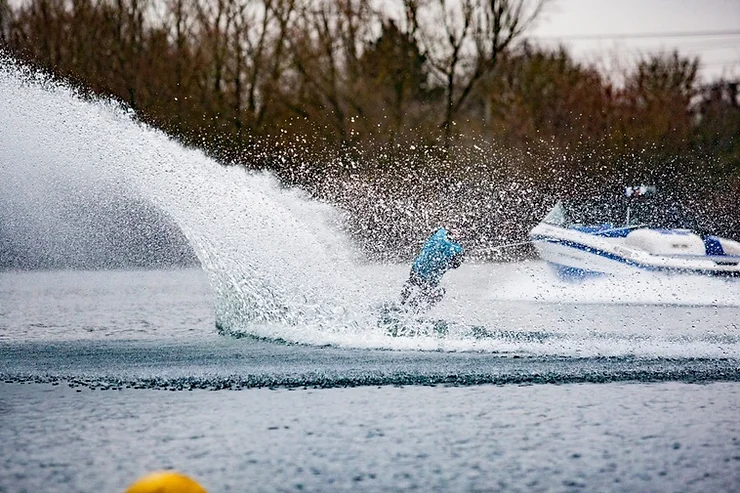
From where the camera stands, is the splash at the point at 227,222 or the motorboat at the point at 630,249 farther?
the motorboat at the point at 630,249

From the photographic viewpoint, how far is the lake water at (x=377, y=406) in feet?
20.9

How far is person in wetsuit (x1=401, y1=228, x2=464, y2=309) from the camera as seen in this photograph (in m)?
12.5

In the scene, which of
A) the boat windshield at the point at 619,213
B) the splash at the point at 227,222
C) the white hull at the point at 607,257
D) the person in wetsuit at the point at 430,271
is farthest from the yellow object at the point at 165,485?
the boat windshield at the point at 619,213

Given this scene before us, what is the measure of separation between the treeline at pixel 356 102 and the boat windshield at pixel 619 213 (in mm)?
530

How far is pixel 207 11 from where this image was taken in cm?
3678

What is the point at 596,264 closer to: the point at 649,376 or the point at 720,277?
the point at 720,277

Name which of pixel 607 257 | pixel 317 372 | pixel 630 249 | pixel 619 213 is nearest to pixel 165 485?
pixel 317 372

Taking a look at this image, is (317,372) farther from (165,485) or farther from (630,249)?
(630,249)

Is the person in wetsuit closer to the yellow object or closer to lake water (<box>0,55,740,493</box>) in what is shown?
lake water (<box>0,55,740,493</box>)

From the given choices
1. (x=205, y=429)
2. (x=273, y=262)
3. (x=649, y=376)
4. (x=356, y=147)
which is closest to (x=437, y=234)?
(x=273, y=262)

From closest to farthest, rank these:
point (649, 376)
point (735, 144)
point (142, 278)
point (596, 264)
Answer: point (649, 376) < point (596, 264) < point (142, 278) < point (735, 144)

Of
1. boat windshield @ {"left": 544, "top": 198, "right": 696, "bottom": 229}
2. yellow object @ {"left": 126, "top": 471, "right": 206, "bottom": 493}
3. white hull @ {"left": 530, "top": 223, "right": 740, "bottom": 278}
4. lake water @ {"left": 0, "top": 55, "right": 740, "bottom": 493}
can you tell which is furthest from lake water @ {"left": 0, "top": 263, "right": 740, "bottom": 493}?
boat windshield @ {"left": 544, "top": 198, "right": 696, "bottom": 229}

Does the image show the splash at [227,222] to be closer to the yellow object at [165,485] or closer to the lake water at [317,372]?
the lake water at [317,372]

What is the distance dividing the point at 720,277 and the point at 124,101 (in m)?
22.4
